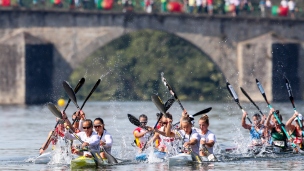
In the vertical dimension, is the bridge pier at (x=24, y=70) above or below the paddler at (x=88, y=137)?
below

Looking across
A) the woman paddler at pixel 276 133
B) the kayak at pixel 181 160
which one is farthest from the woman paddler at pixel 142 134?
the woman paddler at pixel 276 133

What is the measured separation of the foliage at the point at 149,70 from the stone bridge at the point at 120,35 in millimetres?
10231

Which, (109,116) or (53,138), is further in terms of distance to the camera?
(109,116)

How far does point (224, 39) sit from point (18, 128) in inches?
1228

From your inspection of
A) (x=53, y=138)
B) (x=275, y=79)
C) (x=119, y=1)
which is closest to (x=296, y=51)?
(x=275, y=79)

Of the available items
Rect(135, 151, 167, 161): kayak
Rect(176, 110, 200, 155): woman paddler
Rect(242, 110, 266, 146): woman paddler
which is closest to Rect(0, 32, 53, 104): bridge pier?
Rect(242, 110, 266, 146): woman paddler

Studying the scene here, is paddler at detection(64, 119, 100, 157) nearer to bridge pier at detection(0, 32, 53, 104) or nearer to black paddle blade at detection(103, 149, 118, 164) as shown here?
black paddle blade at detection(103, 149, 118, 164)

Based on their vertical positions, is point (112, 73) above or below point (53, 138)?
below

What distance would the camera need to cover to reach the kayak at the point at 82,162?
23203 mm

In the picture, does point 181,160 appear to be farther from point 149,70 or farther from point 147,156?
point 149,70

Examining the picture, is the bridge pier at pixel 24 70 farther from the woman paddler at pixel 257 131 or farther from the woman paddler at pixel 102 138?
the woman paddler at pixel 102 138

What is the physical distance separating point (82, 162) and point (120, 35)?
4566 cm

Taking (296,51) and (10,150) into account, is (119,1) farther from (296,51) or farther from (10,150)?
(10,150)

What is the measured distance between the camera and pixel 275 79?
68.1m
